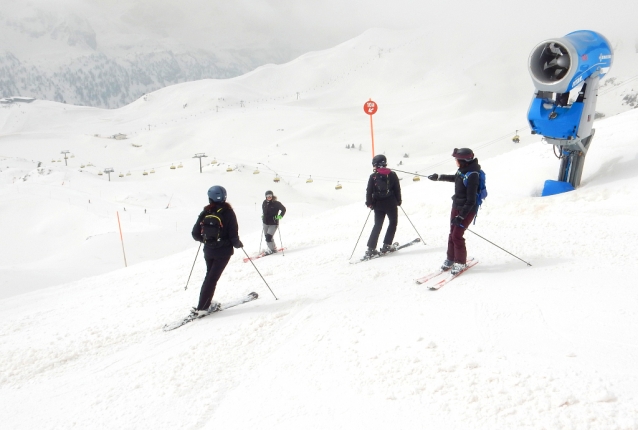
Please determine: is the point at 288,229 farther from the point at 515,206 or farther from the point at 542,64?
the point at 542,64

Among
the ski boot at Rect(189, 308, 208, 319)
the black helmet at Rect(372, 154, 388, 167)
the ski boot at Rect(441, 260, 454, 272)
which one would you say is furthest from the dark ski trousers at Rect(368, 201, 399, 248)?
the ski boot at Rect(189, 308, 208, 319)

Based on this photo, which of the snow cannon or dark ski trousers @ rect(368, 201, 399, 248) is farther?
the snow cannon

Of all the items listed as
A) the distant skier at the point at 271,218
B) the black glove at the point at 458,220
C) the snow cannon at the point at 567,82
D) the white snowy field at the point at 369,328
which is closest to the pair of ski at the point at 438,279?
the white snowy field at the point at 369,328

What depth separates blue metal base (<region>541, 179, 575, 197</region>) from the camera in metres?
11.0

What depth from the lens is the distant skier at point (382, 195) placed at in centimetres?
852

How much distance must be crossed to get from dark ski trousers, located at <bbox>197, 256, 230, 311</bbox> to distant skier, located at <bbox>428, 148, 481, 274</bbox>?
12.0ft

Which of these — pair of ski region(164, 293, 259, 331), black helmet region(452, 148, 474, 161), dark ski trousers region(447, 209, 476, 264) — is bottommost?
pair of ski region(164, 293, 259, 331)

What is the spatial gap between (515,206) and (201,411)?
9.65 m

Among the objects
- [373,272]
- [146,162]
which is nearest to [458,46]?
[146,162]

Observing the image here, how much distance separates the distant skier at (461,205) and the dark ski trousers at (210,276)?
3645mm

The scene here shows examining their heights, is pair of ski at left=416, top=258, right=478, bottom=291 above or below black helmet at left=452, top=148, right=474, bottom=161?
below

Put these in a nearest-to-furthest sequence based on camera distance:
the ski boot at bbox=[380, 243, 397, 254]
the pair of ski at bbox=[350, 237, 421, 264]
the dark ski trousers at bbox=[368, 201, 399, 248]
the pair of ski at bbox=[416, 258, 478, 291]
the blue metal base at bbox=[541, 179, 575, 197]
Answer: the pair of ski at bbox=[416, 258, 478, 291] < the dark ski trousers at bbox=[368, 201, 399, 248] < the pair of ski at bbox=[350, 237, 421, 264] < the ski boot at bbox=[380, 243, 397, 254] < the blue metal base at bbox=[541, 179, 575, 197]

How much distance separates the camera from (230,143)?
3462 inches

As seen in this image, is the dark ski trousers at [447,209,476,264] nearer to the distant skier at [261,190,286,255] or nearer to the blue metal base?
the blue metal base
